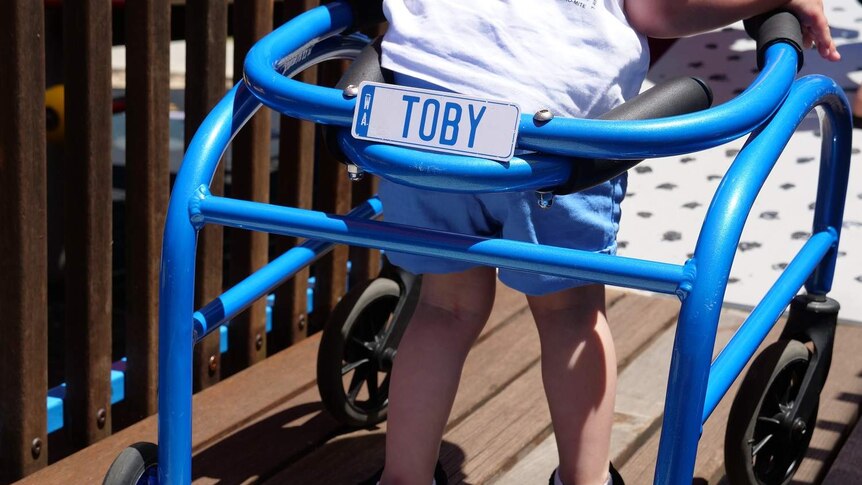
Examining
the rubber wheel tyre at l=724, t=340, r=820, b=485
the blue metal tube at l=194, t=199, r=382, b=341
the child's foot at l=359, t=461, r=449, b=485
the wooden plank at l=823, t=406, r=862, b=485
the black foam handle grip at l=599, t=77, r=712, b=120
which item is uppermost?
the black foam handle grip at l=599, t=77, r=712, b=120

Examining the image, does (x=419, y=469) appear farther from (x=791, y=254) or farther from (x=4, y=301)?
(x=791, y=254)

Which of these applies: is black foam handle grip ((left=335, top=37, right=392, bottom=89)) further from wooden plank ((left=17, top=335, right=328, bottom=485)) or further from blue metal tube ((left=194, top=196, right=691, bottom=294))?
wooden plank ((left=17, top=335, right=328, bottom=485))

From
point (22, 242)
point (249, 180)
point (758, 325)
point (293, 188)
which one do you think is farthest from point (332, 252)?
point (758, 325)

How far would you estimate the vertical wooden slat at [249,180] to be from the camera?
2137 millimetres

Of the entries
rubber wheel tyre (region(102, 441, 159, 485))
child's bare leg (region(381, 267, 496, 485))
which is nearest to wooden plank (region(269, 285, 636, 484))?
child's bare leg (region(381, 267, 496, 485))

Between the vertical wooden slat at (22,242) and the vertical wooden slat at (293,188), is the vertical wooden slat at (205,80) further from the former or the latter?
the vertical wooden slat at (22,242)

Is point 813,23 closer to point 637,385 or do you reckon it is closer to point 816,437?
point 816,437

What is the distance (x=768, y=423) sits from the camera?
5.73 ft

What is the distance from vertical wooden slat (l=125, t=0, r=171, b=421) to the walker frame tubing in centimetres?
45

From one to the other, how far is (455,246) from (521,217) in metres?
0.21

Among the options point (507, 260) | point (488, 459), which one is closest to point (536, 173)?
point (507, 260)

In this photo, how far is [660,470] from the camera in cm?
124

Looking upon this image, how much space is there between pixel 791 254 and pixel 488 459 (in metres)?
1.43

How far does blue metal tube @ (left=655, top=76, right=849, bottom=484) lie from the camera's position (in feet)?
3.92
